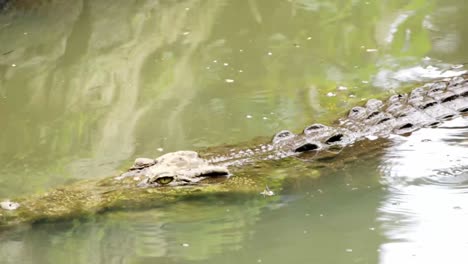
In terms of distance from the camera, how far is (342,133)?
5277 millimetres

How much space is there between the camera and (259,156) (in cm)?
509

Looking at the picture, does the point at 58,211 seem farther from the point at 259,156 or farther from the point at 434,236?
the point at 434,236

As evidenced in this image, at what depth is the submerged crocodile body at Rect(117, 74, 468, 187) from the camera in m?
4.76

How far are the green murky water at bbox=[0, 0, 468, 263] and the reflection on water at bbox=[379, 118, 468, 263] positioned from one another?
0.5 inches

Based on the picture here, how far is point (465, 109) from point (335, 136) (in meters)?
1.28

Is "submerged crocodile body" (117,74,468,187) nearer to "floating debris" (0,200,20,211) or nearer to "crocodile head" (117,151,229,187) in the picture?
"crocodile head" (117,151,229,187)

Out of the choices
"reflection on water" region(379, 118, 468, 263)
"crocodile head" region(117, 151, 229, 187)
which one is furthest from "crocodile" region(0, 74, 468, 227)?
"reflection on water" region(379, 118, 468, 263)

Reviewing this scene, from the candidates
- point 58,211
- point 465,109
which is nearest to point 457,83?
point 465,109

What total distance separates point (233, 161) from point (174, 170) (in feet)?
1.73

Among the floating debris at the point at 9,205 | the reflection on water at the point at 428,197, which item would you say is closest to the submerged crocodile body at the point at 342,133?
the reflection on water at the point at 428,197

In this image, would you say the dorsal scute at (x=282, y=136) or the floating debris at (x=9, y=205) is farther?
the dorsal scute at (x=282, y=136)

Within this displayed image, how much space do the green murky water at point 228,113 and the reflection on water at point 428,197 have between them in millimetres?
13

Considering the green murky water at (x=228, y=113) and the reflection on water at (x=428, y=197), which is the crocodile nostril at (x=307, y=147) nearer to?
the green murky water at (x=228, y=113)

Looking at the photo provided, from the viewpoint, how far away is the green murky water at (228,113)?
4371 millimetres
